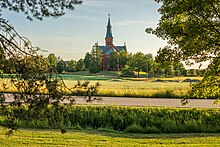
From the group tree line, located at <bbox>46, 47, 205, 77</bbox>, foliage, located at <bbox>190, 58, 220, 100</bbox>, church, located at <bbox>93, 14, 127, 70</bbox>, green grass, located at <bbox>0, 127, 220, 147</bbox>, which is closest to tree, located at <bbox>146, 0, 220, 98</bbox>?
foliage, located at <bbox>190, 58, 220, 100</bbox>

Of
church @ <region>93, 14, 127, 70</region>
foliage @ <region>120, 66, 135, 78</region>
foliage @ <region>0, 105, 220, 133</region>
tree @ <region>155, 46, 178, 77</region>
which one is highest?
church @ <region>93, 14, 127, 70</region>

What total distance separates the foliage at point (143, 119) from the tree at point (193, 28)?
2.15 m

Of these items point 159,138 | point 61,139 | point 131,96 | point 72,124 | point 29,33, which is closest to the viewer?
point 29,33

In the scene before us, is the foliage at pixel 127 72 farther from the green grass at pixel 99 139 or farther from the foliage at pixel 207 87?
the foliage at pixel 207 87

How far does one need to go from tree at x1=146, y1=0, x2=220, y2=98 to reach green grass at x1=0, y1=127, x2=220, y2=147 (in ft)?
4.85

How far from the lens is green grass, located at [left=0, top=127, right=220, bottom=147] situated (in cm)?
750

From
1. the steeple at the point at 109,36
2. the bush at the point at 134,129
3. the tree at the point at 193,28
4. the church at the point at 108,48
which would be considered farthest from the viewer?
the steeple at the point at 109,36

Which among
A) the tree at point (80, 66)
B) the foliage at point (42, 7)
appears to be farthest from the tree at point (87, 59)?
the foliage at point (42, 7)

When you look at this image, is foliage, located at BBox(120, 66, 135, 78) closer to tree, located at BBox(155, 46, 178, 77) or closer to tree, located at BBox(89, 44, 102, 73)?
tree, located at BBox(89, 44, 102, 73)

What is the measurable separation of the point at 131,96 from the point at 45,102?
45.7ft

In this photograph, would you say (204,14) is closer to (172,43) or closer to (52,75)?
(172,43)

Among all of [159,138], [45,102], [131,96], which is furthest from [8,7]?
[131,96]

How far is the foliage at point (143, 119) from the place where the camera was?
950 centimetres

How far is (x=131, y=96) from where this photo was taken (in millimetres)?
18109
